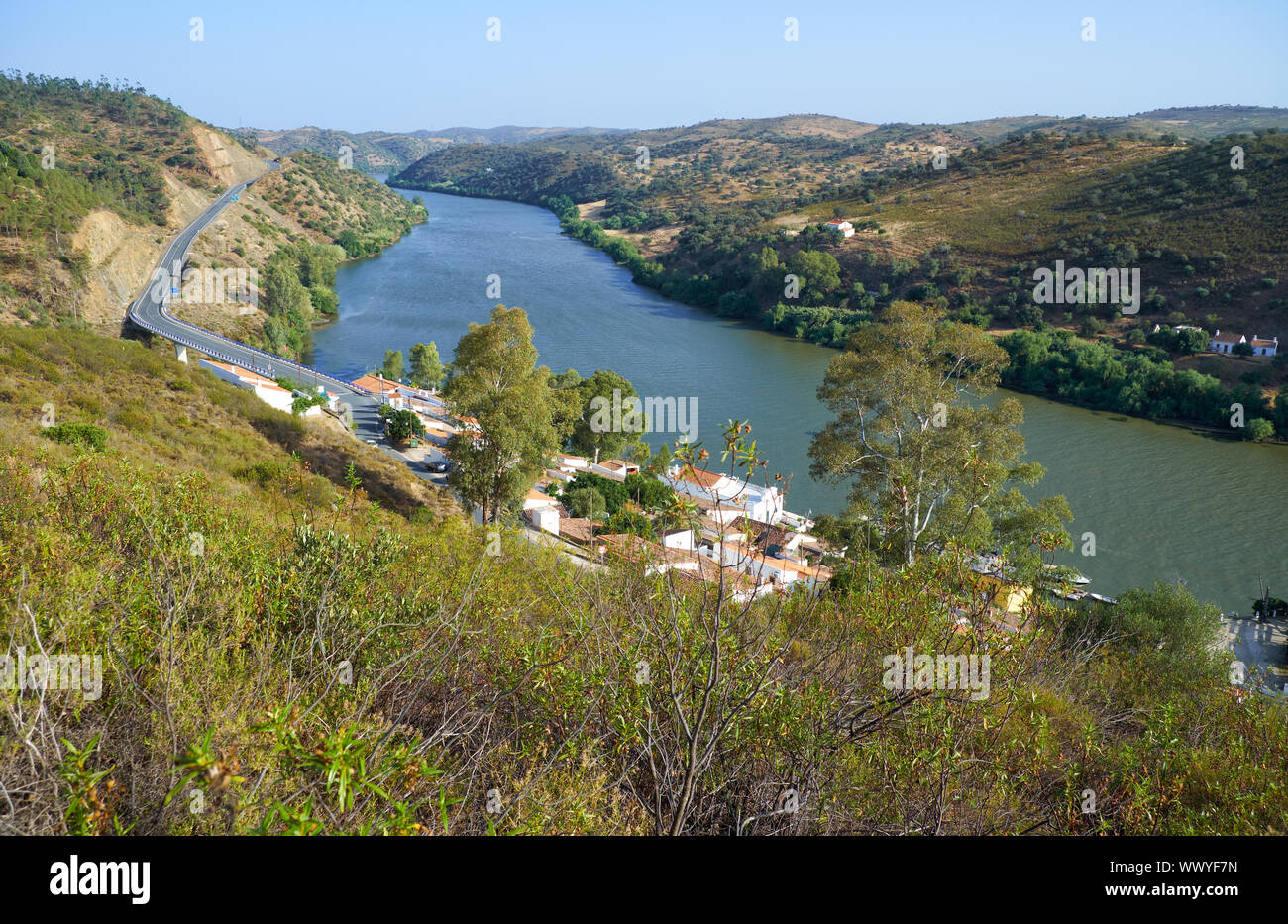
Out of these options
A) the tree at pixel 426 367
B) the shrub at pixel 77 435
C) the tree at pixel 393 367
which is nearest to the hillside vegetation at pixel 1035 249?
the tree at pixel 426 367

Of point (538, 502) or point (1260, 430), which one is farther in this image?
point (1260, 430)

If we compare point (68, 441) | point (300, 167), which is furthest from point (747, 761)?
point (300, 167)

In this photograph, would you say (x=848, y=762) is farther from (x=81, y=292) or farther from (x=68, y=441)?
(x=81, y=292)

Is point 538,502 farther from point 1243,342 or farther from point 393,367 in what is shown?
point 1243,342

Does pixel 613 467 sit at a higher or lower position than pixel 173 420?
lower

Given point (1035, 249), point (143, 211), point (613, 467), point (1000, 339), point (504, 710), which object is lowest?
point (613, 467)

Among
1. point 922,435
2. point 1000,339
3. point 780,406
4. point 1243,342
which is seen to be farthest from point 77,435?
point 1243,342

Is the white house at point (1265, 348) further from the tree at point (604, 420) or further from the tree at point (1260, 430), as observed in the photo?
the tree at point (604, 420)

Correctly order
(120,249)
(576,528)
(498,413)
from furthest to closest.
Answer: (120,249)
(576,528)
(498,413)
